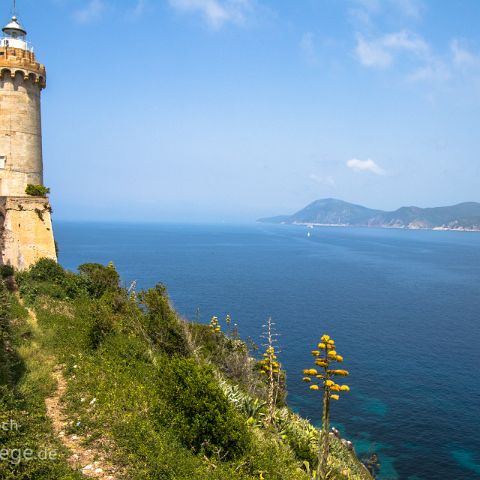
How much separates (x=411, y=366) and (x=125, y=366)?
40.6 metres

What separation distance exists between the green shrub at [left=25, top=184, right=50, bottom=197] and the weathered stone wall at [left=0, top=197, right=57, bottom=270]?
536mm

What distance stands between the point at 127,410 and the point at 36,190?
58.5 ft

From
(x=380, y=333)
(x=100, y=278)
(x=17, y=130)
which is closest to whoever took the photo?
(x=17, y=130)

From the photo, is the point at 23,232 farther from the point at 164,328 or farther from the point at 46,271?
the point at 164,328

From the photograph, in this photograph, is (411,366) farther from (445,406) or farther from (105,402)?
(105,402)

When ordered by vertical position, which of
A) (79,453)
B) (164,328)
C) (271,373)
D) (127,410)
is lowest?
(79,453)

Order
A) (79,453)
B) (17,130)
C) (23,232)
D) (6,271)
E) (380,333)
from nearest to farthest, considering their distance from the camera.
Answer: (79,453) → (6,271) → (23,232) → (17,130) → (380,333)

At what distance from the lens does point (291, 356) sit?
47.0 metres

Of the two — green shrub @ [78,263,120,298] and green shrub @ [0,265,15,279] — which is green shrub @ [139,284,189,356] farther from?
green shrub @ [0,265,15,279]

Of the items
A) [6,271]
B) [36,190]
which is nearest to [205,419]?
[6,271]

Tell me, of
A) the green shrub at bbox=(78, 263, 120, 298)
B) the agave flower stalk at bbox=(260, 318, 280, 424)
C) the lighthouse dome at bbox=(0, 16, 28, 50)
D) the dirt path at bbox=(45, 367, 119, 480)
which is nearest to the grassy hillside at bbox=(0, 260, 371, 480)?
the dirt path at bbox=(45, 367, 119, 480)

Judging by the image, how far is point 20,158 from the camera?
80.5ft

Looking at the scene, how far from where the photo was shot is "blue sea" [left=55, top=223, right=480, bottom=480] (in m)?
33.1

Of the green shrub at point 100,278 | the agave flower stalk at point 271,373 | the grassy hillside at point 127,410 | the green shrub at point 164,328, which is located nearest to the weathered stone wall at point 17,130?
the green shrub at point 100,278
